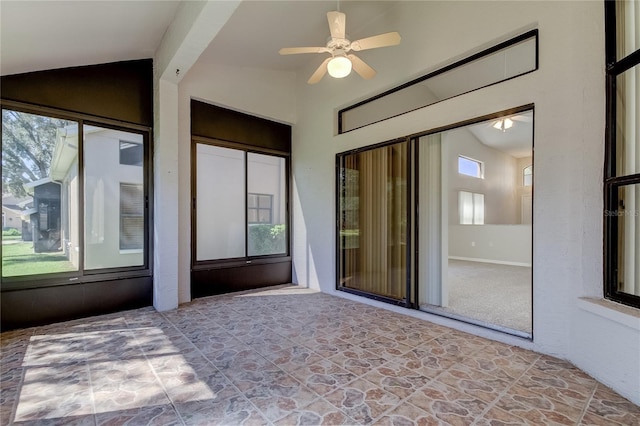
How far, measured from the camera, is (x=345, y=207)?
4.89 meters

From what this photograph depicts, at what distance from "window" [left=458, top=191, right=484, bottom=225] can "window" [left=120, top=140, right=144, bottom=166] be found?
8.73 metres

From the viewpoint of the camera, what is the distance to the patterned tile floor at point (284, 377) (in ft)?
6.15

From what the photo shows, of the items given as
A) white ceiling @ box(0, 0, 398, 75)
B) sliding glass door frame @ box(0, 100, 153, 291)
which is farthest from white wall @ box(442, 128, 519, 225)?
sliding glass door frame @ box(0, 100, 153, 291)

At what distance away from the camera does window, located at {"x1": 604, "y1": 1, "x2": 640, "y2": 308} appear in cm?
222

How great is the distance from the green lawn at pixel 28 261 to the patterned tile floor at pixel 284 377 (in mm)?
647

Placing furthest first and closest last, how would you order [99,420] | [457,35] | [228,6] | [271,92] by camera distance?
[271,92], [457,35], [228,6], [99,420]

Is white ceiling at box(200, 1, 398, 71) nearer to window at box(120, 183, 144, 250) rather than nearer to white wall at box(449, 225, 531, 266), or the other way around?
window at box(120, 183, 144, 250)

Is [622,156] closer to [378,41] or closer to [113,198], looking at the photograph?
[378,41]

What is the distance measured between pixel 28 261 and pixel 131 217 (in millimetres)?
1137

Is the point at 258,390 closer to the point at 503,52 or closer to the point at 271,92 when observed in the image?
the point at 503,52

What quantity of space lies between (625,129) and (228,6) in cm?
338

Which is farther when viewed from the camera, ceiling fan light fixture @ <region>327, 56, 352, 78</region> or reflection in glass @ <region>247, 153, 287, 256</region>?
reflection in glass @ <region>247, 153, 287, 256</region>

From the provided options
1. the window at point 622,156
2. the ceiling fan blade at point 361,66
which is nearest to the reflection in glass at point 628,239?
the window at point 622,156

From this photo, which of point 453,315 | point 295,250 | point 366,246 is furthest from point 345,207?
point 453,315
